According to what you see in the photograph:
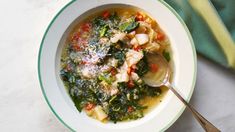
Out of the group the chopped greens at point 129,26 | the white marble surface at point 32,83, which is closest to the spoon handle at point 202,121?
the white marble surface at point 32,83

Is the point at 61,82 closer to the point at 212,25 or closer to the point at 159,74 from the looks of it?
the point at 159,74

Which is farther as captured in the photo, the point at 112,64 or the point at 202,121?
the point at 112,64

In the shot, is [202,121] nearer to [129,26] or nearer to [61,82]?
[129,26]

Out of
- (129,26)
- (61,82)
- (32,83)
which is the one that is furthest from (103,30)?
(32,83)

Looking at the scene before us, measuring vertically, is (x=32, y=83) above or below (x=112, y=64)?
above

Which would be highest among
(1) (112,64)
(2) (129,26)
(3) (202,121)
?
(2) (129,26)

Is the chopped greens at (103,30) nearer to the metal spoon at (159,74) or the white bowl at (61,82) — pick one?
the white bowl at (61,82)
